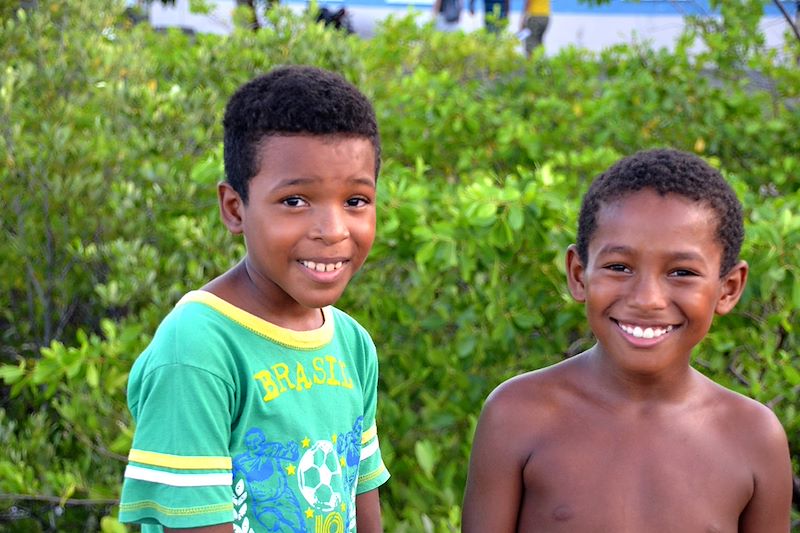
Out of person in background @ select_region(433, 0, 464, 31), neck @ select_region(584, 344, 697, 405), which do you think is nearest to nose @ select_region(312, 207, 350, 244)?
neck @ select_region(584, 344, 697, 405)

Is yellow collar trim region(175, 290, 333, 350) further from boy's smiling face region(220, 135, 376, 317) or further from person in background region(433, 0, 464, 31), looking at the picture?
person in background region(433, 0, 464, 31)

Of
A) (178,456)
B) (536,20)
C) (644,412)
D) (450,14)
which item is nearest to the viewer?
(178,456)

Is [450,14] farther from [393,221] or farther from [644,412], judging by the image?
[644,412]

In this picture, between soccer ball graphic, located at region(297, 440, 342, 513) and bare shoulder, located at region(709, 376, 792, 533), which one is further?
bare shoulder, located at region(709, 376, 792, 533)

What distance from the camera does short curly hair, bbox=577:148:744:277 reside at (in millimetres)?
2020

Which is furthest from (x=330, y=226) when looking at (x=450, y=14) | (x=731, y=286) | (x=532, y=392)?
(x=450, y=14)

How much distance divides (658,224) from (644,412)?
0.37 m

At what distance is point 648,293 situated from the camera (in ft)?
6.33

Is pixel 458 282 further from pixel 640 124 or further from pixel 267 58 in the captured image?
pixel 640 124

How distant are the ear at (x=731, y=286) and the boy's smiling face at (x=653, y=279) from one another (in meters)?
0.05

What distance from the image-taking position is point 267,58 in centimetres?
433

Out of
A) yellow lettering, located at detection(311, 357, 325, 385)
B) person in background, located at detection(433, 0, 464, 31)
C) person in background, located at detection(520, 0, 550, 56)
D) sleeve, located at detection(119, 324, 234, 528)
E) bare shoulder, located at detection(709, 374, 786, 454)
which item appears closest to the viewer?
sleeve, located at detection(119, 324, 234, 528)

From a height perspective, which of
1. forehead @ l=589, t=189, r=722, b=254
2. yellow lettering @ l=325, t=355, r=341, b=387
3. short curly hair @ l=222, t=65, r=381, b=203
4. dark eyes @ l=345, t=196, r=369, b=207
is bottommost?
yellow lettering @ l=325, t=355, r=341, b=387

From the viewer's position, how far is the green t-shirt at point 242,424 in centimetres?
169
